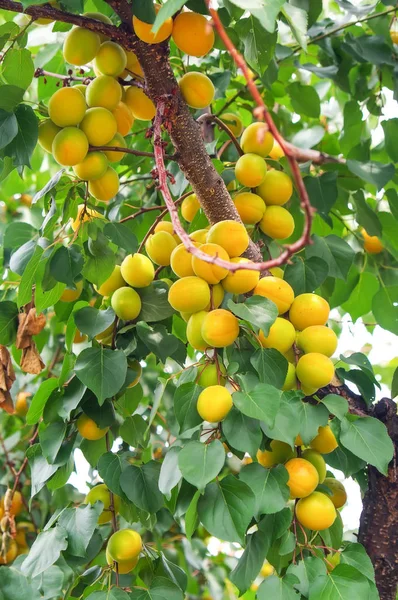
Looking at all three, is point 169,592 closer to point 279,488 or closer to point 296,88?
point 279,488

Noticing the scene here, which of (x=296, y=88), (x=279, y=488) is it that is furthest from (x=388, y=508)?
(x=296, y=88)

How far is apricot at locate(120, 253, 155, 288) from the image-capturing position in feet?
3.43

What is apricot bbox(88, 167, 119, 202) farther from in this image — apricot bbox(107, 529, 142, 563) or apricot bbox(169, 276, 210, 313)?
apricot bbox(107, 529, 142, 563)

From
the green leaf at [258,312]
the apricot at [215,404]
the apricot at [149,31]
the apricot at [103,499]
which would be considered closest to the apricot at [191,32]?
the apricot at [149,31]

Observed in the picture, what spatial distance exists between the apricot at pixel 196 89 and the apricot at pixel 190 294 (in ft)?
0.85

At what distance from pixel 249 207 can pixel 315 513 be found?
0.45 m

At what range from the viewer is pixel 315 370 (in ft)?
2.99

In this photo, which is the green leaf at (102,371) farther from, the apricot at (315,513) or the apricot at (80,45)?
the apricot at (80,45)

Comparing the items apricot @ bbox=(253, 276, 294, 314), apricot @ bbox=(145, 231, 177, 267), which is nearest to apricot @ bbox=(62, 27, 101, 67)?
apricot @ bbox=(145, 231, 177, 267)

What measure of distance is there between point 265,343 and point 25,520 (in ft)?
5.01

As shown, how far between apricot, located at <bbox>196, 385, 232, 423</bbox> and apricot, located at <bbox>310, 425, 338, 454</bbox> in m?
0.18

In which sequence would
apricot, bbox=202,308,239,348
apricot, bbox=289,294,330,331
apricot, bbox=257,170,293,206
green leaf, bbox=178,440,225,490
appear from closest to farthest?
green leaf, bbox=178,440,225,490 → apricot, bbox=202,308,239,348 → apricot, bbox=289,294,330,331 → apricot, bbox=257,170,293,206

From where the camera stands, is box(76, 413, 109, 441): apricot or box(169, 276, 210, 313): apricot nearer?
box(169, 276, 210, 313): apricot

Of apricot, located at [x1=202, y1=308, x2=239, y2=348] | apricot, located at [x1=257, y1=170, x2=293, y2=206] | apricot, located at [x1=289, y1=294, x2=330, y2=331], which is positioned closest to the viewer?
apricot, located at [x1=202, y1=308, x2=239, y2=348]
